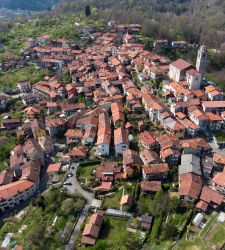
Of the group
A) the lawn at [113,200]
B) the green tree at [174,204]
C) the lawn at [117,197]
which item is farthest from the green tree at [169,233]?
the lawn at [113,200]

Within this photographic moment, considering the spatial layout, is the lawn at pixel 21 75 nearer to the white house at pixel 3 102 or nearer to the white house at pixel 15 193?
the white house at pixel 3 102

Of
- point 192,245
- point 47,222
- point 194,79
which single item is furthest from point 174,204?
point 194,79

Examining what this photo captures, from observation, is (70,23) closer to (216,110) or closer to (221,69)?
(221,69)

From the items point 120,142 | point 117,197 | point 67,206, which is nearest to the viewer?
point 67,206

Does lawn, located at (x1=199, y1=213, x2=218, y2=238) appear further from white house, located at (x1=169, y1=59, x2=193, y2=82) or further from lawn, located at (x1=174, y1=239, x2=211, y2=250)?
white house, located at (x1=169, y1=59, x2=193, y2=82)

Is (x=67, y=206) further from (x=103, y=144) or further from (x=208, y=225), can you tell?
(x=208, y=225)

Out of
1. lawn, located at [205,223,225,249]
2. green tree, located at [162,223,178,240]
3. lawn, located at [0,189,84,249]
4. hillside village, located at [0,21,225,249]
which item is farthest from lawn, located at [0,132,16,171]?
lawn, located at [205,223,225,249]

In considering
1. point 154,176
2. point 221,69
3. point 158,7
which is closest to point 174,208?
point 154,176
